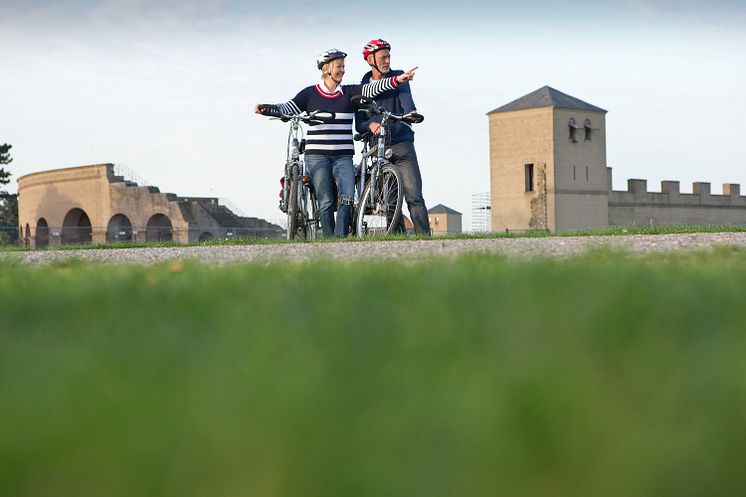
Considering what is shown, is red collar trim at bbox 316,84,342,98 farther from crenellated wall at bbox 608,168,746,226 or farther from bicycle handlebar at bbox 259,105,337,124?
crenellated wall at bbox 608,168,746,226

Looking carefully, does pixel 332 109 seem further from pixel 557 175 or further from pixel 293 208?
pixel 557 175

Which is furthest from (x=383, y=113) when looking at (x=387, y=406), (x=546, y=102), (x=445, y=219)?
(x=445, y=219)

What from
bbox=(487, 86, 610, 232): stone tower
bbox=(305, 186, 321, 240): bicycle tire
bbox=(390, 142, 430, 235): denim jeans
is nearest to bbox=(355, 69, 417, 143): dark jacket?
bbox=(390, 142, 430, 235): denim jeans

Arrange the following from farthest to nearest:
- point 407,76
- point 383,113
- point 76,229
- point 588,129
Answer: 1. point 588,129
2. point 76,229
3. point 383,113
4. point 407,76

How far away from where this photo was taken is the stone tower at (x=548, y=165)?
66.7m

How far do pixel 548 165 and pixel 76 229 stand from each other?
32698 millimetres

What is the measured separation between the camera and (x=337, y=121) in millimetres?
10141

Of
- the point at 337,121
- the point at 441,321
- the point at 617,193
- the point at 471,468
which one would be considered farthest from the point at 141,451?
the point at 617,193

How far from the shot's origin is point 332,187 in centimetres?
997

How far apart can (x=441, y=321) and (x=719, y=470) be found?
795 mm

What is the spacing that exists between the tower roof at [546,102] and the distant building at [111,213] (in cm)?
2685

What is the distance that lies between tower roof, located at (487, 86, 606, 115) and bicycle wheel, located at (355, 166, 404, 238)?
59.6 metres

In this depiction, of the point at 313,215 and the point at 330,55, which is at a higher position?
the point at 330,55

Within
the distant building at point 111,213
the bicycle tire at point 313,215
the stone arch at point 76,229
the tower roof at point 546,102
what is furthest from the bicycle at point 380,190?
the tower roof at point 546,102
